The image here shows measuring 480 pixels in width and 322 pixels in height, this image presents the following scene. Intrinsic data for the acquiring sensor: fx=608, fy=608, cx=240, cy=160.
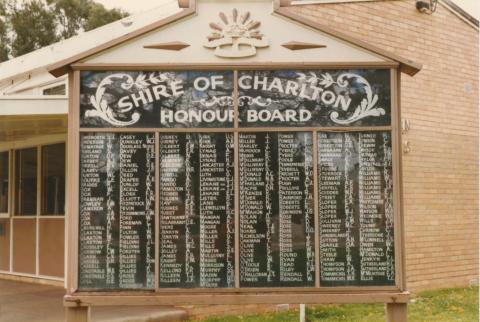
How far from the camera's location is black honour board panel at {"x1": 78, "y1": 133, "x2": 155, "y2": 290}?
5.50 meters

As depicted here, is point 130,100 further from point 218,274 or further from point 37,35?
point 37,35

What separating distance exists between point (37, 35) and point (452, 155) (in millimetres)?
26177

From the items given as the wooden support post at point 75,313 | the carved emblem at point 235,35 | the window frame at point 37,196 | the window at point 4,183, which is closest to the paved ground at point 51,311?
the window frame at point 37,196

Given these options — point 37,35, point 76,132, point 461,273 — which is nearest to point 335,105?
point 76,132

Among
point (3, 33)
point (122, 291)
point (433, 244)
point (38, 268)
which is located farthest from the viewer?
point (3, 33)

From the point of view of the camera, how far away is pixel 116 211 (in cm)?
555

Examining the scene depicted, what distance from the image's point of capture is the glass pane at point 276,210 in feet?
18.1

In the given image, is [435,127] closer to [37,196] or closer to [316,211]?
[316,211]

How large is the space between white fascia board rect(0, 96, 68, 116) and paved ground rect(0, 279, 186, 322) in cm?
259

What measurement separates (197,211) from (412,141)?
17.1 ft

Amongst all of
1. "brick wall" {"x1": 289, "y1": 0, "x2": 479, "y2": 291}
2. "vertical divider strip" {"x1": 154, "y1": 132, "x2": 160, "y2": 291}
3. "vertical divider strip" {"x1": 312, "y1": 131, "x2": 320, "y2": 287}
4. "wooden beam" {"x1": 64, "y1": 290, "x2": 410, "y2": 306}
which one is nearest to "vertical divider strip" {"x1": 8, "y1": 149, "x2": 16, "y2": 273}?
"brick wall" {"x1": 289, "y1": 0, "x2": 479, "y2": 291}

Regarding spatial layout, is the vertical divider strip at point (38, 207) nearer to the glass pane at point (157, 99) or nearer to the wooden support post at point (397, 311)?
the glass pane at point (157, 99)

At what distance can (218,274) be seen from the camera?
5520mm

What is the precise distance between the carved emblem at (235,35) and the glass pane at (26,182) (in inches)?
251
